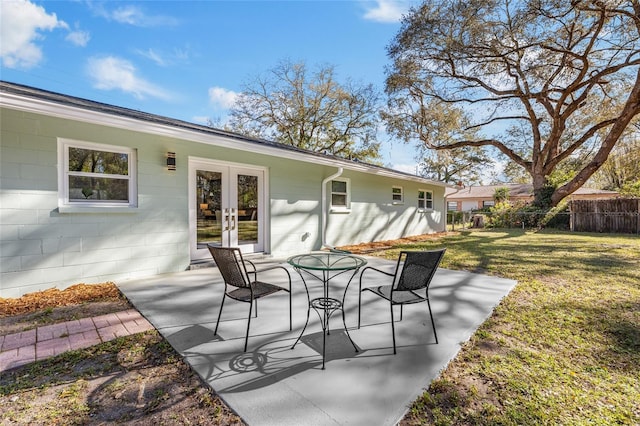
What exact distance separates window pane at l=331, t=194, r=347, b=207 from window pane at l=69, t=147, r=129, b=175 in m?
5.66

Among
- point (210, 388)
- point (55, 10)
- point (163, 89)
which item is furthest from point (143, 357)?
point (163, 89)

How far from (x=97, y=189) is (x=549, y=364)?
20.3 ft

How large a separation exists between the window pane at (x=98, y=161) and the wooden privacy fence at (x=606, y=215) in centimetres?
1960

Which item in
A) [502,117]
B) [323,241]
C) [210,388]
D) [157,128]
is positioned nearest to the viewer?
[210,388]

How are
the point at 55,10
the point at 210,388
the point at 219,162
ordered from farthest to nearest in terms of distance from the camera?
the point at 55,10 → the point at 219,162 → the point at 210,388

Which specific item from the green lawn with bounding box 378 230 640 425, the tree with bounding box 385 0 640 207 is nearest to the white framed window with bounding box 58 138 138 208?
the green lawn with bounding box 378 230 640 425

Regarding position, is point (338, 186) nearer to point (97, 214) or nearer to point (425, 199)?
point (97, 214)

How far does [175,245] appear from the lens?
560 centimetres

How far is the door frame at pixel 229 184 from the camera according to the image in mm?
5949

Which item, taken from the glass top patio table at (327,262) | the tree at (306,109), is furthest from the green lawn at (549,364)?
the tree at (306,109)

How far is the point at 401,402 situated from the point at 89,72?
739 inches

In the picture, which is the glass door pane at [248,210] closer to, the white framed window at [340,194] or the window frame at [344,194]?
the window frame at [344,194]

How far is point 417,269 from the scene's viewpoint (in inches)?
104

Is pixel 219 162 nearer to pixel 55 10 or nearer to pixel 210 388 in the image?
pixel 210 388
